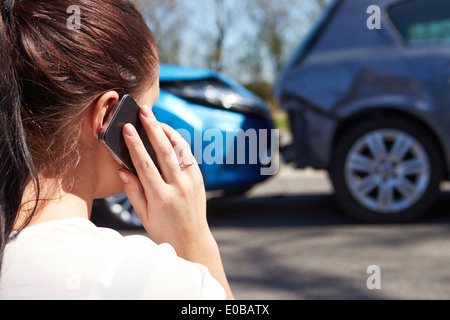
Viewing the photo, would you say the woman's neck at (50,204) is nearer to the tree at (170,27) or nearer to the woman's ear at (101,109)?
the woman's ear at (101,109)

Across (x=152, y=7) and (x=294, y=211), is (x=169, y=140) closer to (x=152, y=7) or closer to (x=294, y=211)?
(x=294, y=211)

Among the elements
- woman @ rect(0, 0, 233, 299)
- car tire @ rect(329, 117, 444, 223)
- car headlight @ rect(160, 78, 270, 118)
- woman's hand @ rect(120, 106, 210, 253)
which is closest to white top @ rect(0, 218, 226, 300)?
woman @ rect(0, 0, 233, 299)

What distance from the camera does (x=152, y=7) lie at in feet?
59.2

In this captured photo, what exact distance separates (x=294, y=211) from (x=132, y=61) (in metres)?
4.01

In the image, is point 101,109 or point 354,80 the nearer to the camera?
point 101,109

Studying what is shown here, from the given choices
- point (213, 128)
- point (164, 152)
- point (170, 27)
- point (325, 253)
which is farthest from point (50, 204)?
point (170, 27)

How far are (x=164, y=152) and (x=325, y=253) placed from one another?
267 cm

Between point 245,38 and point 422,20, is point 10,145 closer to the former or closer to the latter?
point 422,20

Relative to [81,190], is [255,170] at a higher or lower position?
higher

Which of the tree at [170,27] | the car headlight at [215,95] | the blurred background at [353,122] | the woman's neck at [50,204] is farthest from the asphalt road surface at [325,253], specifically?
the tree at [170,27]

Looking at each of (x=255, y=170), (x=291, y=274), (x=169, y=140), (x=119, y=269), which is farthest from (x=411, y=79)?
(x=119, y=269)

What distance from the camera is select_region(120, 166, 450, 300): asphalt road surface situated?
283cm

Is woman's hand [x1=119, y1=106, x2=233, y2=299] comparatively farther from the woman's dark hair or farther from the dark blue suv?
the dark blue suv

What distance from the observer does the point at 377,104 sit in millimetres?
4047
